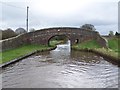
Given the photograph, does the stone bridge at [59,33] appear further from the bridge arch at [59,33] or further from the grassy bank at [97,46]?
the grassy bank at [97,46]

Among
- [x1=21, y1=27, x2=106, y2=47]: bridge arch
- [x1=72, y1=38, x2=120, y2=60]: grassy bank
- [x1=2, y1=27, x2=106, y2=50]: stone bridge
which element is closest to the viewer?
[x1=72, y1=38, x2=120, y2=60]: grassy bank

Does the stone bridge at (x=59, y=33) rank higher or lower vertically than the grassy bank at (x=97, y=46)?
higher

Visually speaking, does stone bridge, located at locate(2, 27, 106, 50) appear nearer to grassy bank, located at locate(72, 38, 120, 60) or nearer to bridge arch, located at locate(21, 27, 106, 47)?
bridge arch, located at locate(21, 27, 106, 47)

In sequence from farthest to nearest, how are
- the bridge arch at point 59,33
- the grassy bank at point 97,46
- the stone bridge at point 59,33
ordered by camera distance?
the bridge arch at point 59,33, the stone bridge at point 59,33, the grassy bank at point 97,46

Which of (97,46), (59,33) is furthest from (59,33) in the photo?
(97,46)

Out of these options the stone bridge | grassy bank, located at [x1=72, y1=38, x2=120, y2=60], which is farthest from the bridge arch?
grassy bank, located at [x1=72, y1=38, x2=120, y2=60]

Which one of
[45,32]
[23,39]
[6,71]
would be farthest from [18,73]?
[45,32]

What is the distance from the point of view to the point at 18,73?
49.5 ft

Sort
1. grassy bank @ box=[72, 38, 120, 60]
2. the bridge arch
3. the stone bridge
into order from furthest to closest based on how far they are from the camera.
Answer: the bridge arch → the stone bridge → grassy bank @ box=[72, 38, 120, 60]

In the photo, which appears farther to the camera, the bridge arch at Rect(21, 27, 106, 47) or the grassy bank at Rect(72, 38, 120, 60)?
the bridge arch at Rect(21, 27, 106, 47)

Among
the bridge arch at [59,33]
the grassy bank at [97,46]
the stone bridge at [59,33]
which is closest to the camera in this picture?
the grassy bank at [97,46]

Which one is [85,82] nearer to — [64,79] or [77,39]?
[64,79]

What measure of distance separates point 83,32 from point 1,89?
3548cm

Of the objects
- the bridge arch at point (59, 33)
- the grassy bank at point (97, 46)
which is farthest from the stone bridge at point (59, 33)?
the grassy bank at point (97, 46)
